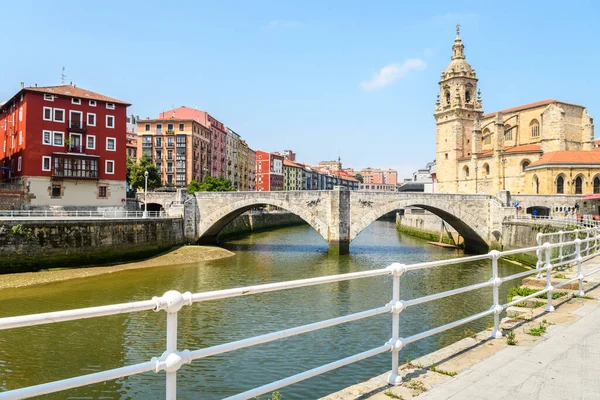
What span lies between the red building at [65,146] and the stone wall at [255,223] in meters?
13.2

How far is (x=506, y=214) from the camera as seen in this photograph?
122 feet

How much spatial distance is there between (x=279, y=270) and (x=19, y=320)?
26.1 m

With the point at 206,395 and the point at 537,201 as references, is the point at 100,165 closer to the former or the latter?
the point at 206,395

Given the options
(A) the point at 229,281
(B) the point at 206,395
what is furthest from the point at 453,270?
(B) the point at 206,395

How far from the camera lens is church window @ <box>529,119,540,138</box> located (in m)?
60.4

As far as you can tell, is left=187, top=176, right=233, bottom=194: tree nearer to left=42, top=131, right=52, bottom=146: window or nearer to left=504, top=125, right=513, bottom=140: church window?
left=42, top=131, right=52, bottom=146: window

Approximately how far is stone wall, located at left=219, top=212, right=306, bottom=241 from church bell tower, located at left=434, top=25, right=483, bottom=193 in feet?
89.5

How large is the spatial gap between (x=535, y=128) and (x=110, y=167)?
55.6 meters

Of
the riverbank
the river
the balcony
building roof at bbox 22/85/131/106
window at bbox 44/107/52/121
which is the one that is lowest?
the river

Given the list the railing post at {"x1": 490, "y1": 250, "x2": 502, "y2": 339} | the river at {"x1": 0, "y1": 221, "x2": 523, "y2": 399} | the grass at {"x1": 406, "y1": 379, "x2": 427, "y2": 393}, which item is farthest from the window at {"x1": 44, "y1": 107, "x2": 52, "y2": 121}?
the grass at {"x1": 406, "y1": 379, "x2": 427, "y2": 393}

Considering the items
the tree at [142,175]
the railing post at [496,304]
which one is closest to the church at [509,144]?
the tree at [142,175]

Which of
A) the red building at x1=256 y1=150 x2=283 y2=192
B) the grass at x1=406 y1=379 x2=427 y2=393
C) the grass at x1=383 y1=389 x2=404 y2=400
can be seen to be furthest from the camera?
the red building at x1=256 y1=150 x2=283 y2=192

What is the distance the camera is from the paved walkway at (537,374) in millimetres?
4227

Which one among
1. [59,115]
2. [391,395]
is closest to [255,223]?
[59,115]
